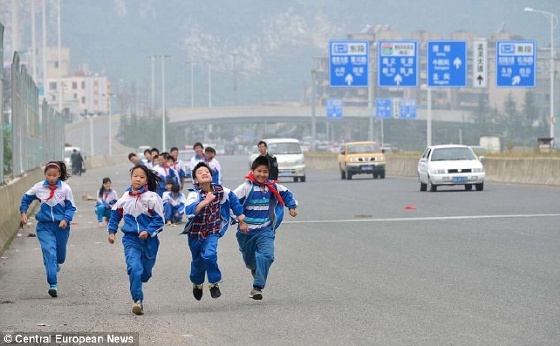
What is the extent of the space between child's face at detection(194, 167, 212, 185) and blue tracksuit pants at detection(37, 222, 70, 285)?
7.18 feet

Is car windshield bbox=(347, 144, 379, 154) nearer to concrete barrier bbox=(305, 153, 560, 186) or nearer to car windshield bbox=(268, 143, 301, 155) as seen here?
car windshield bbox=(268, 143, 301, 155)

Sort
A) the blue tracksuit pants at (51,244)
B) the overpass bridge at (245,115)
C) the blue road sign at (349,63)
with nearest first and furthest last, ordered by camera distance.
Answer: the blue tracksuit pants at (51,244) → the blue road sign at (349,63) → the overpass bridge at (245,115)

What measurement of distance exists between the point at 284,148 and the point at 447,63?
30.7 ft

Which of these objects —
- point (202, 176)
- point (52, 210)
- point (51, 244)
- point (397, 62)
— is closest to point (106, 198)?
point (52, 210)

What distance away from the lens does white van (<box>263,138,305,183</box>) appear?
179ft

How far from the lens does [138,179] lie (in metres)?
12.8

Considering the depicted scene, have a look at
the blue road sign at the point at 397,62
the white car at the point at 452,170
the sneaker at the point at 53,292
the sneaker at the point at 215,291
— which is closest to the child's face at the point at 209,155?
the sneaker at the point at 53,292

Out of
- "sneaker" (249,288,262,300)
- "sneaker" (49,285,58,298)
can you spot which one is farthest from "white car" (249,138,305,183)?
"sneaker" (249,288,262,300)

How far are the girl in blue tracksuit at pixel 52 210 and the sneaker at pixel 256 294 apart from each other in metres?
2.36

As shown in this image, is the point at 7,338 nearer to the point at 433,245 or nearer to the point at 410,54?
the point at 433,245

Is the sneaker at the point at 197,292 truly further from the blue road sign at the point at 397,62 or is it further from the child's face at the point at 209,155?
the blue road sign at the point at 397,62

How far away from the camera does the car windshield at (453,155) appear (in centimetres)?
4081

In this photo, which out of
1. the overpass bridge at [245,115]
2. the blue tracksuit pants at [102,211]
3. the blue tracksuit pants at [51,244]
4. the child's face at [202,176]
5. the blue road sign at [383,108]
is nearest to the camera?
the child's face at [202,176]

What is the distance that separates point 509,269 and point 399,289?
2.29 m
